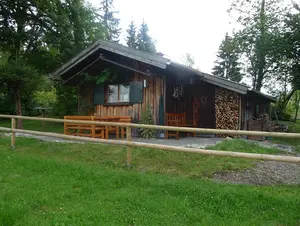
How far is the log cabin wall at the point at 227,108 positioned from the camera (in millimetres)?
11070

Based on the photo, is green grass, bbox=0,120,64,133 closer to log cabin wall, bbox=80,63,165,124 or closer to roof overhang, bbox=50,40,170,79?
roof overhang, bbox=50,40,170,79

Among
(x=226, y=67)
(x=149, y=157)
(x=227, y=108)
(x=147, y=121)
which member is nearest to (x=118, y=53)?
(x=147, y=121)

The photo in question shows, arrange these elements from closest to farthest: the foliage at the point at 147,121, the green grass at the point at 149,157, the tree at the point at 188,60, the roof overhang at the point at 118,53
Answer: the green grass at the point at 149,157
the roof overhang at the point at 118,53
the foliage at the point at 147,121
the tree at the point at 188,60

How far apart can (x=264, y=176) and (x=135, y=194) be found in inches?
104

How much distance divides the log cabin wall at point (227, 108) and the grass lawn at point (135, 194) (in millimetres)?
5381

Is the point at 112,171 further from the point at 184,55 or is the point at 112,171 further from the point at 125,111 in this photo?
the point at 184,55

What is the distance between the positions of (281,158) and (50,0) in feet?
48.9

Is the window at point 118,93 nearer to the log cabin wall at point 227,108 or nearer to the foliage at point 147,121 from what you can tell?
the foliage at point 147,121

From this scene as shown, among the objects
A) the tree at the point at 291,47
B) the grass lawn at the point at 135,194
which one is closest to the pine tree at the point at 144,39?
the tree at the point at 291,47

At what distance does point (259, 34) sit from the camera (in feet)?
67.5

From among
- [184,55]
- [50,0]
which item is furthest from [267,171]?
[184,55]

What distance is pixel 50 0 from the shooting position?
14781 millimetres

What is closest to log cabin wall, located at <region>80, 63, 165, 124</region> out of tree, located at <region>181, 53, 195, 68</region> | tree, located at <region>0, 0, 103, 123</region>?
tree, located at <region>0, 0, 103, 123</region>

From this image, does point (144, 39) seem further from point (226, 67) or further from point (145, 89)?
point (145, 89)
